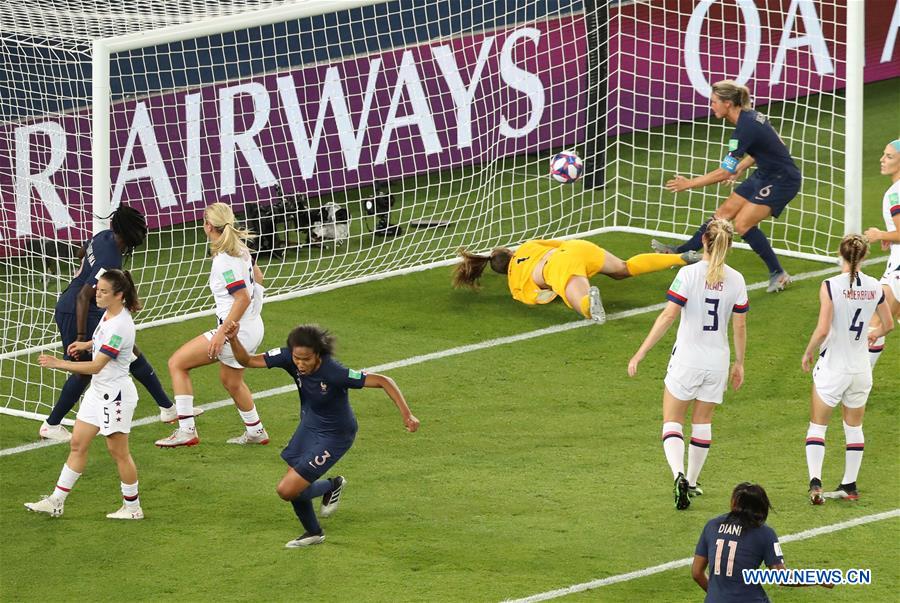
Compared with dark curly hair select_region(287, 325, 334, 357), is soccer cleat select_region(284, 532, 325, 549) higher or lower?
lower

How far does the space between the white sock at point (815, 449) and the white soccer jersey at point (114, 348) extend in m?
4.18

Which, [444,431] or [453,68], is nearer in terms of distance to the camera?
[444,431]

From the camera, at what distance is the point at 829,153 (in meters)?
16.4

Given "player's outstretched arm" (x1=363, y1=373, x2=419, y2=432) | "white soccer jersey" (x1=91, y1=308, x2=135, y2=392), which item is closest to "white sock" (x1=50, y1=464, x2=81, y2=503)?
"white soccer jersey" (x1=91, y1=308, x2=135, y2=392)

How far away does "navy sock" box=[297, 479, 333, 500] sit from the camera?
8.58m

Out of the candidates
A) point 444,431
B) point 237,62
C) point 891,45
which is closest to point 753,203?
point 444,431

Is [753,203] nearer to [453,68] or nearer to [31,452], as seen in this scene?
[453,68]

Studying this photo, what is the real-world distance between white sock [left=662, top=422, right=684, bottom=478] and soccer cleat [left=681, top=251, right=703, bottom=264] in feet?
14.7

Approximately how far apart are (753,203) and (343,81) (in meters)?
4.40

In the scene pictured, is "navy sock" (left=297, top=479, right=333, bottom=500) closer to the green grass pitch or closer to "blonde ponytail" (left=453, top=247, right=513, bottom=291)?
the green grass pitch

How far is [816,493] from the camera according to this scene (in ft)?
29.4

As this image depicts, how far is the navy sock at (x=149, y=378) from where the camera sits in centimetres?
1057

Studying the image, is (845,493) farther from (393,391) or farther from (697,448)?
(393,391)

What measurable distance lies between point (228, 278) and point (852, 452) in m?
4.13
